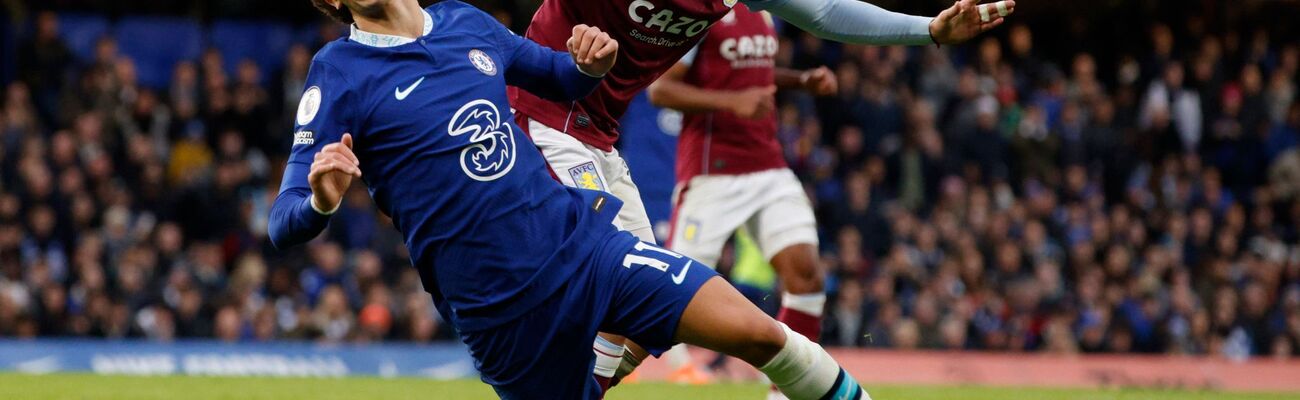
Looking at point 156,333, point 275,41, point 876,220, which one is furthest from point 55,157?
point 876,220

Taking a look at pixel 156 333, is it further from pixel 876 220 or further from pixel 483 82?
A: pixel 483 82

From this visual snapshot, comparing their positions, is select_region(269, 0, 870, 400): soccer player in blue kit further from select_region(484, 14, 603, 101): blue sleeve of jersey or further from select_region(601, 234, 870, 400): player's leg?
select_region(484, 14, 603, 101): blue sleeve of jersey

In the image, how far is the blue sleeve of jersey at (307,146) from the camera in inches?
182

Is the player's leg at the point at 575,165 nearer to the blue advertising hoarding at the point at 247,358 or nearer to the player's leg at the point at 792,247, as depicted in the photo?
the player's leg at the point at 792,247

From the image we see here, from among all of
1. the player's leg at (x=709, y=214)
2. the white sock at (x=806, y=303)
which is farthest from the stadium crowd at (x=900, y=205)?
the white sock at (x=806, y=303)

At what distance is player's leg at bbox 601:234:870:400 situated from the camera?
193 inches

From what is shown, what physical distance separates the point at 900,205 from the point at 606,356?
11.8m

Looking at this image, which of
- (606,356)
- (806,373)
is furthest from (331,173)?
(606,356)

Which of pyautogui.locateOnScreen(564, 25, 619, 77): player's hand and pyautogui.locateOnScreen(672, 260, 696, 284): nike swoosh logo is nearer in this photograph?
pyautogui.locateOnScreen(672, 260, 696, 284): nike swoosh logo

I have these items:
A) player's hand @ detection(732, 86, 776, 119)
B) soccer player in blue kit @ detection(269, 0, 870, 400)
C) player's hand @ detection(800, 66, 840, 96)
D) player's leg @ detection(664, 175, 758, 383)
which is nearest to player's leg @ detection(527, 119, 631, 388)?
soccer player in blue kit @ detection(269, 0, 870, 400)

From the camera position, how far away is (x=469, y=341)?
507cm

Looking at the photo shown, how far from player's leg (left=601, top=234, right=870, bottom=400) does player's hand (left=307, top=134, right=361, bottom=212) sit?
0.86 m

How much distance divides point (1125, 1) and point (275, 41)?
11196 millimetres

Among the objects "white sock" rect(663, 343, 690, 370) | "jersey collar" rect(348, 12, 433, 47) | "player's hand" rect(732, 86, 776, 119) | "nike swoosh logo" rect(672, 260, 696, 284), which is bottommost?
"white sock" rect(663, 343, 690, 370)
